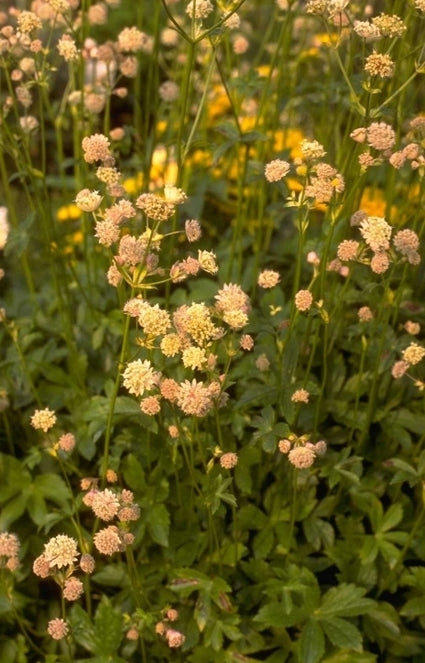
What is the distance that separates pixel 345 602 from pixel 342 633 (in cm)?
6

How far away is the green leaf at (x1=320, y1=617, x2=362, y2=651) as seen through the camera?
1.61m

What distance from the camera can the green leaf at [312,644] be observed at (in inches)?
63.5

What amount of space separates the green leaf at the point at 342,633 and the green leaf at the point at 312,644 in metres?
0.02

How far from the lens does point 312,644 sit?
1.63 meters

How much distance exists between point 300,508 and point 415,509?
10.2 inches

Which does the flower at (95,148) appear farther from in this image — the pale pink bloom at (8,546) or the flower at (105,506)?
the pale pink bloom at (8,546)

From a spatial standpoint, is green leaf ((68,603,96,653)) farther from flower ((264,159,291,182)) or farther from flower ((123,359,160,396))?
flower ((264,159,291,182))

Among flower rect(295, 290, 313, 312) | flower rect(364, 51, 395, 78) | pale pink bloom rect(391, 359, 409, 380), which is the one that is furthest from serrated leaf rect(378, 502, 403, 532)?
flower rect(364, 51, 395, 78)

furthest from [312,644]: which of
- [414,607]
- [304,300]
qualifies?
[304,300]

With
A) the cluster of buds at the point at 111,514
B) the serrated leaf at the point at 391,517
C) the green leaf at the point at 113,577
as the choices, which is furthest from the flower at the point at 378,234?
the green leaf at the point at 113,577

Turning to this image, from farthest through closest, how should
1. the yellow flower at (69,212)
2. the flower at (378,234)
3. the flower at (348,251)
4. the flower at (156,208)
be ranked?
the yellow flower at (69,212)
the flower at (348,251)
the flower at (378,234)
the flower at (156,208)

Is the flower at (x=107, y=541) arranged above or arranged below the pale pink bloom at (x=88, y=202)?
below

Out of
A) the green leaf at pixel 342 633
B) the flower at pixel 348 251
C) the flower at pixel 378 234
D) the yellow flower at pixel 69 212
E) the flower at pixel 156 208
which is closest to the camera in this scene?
the flower at pixel 156 208

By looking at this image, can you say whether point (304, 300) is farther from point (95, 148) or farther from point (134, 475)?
point (134, 475)
